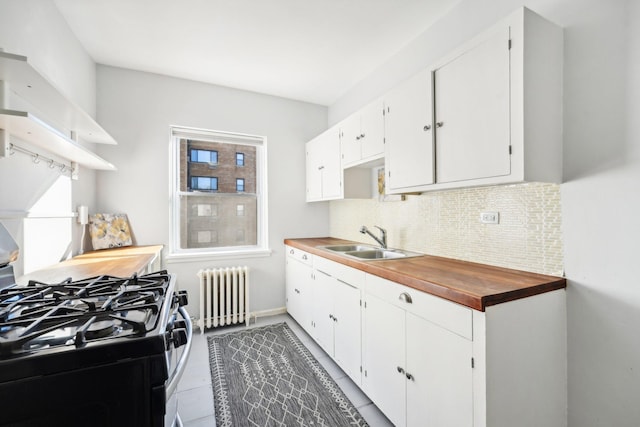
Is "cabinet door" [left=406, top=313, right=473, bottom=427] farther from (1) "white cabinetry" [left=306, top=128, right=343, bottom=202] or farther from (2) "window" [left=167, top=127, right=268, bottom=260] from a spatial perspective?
(2) "window" [left=167, top=127, right=268, bottom=260]

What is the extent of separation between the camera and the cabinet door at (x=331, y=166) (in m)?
2.72

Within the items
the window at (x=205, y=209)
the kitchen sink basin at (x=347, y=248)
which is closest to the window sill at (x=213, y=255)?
the window at (x=205, y=209)

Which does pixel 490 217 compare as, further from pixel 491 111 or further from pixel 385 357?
pixel 385 357

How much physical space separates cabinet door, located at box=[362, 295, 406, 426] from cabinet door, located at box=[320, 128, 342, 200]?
1295mm

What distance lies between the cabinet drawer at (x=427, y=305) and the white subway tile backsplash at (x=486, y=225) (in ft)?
2.13

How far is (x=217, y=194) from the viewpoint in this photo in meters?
3.18

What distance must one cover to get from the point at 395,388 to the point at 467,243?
40.2 inches

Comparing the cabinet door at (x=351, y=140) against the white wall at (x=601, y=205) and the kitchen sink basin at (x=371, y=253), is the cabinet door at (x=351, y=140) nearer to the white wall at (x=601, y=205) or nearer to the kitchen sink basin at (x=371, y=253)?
the kitchen sink basin at (x=371, y=253)

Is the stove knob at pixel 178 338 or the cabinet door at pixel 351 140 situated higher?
the cabinet door at pixel 351 140

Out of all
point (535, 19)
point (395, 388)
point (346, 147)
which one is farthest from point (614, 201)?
point (346, 147)

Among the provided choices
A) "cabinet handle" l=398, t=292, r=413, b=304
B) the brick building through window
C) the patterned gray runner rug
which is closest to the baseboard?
the patterned gray runner rug

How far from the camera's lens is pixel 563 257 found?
4.52ft

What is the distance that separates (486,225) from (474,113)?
0.70m

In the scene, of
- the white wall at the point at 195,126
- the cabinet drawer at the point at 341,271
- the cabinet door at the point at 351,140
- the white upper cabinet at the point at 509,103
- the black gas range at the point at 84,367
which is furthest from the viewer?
the white wall at the point at 195,126
